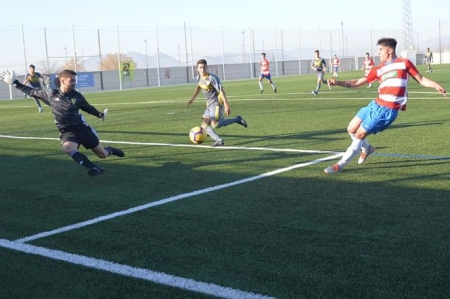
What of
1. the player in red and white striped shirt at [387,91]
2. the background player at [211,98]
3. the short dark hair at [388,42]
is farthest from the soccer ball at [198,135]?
the short dark hair at [388,42]

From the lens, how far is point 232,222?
5586mm

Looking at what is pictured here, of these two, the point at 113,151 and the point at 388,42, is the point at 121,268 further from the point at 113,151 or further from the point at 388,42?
the point at 113,151

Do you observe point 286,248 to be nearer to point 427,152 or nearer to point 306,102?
point 427,152

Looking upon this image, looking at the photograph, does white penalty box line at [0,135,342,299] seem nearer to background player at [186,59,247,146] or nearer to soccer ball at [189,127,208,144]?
soccer ball at [189,127,208,144]

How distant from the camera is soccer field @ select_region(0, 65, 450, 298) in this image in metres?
4.05

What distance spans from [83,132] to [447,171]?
521cm

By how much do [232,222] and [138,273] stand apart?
1.51 meters

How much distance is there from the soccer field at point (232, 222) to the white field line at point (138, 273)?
0.05 ft

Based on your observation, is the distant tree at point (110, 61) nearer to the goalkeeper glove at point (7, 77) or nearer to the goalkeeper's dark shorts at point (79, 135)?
the goalkeeper glove at point (7, 77)

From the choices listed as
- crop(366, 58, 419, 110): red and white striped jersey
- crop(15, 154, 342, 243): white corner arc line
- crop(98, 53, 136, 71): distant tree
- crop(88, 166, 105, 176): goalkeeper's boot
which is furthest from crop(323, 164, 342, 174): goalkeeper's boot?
crop(98, 53, 136, 71): distant tree

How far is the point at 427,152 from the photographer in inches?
356

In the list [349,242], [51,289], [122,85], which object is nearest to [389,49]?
[349,242]

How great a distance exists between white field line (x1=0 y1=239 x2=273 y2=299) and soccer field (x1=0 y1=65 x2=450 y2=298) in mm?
15

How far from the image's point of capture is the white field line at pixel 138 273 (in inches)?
152
